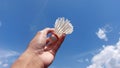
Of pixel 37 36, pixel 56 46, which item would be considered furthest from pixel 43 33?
pixel 56 46

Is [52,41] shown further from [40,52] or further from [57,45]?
[40,52]

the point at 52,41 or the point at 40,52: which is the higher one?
the point at 52,41

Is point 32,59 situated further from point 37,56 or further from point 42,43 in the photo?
point 42,43

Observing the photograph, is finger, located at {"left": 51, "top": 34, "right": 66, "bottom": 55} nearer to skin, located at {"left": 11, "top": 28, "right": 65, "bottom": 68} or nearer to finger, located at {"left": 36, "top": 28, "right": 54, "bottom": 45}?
skin, located at {"left": 11, "top": 28, "right": 65, "bottom": 68}

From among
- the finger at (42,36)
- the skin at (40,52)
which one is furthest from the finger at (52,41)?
Answer: the finger at (42,36)

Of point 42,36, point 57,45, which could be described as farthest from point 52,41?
point 42,36

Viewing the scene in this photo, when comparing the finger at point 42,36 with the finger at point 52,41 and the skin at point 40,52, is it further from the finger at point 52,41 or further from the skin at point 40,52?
the finger at point 52,41
